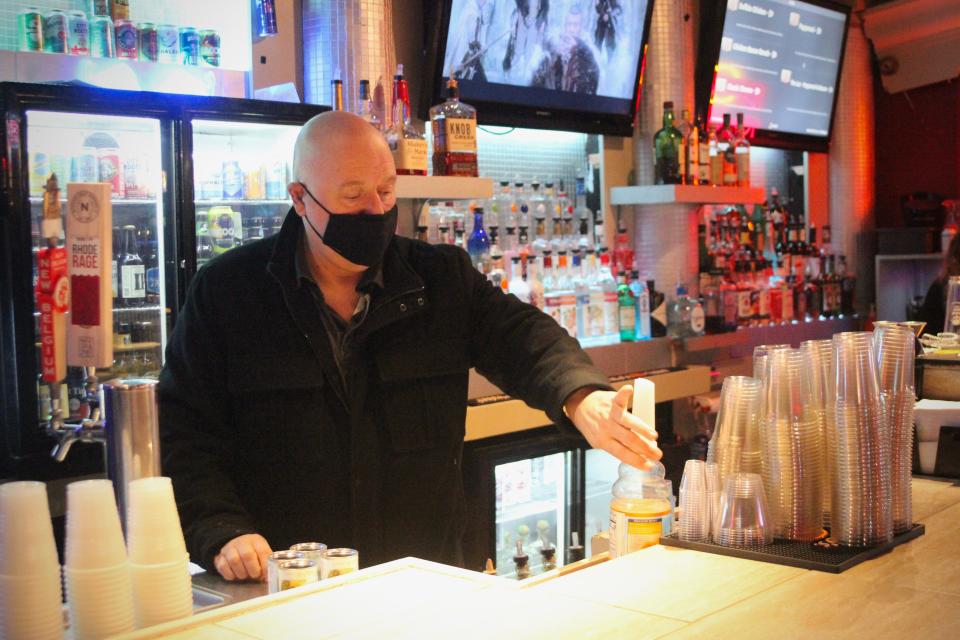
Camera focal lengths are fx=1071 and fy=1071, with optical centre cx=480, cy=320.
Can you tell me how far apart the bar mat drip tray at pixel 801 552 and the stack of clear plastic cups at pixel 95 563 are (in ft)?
3.03

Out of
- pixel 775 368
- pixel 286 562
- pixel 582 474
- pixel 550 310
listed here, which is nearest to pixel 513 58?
pixel 550 310

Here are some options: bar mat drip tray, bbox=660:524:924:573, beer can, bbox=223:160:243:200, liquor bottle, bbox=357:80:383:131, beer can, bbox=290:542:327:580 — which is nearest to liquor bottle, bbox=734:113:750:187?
liquor bottle, bbox=357:80:383:131

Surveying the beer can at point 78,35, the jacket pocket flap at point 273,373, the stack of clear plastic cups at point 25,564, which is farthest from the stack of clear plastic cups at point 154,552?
the beer can at point 78,35

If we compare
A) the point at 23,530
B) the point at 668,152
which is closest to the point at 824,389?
the point at 23,530

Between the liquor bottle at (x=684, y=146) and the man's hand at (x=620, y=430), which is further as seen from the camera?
the liquor bottle at (x=684, y=146)

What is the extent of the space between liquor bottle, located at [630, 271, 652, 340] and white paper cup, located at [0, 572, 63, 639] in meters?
3.84

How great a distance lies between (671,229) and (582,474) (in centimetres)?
142

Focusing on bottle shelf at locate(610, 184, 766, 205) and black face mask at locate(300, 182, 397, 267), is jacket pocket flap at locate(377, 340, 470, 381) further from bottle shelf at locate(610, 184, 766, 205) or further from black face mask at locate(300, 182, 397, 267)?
bottle shelf at locate(610, 184, 766, 205)

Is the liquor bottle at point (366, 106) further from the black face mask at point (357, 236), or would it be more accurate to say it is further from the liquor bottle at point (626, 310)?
the liquor bottle at point (626, 310)

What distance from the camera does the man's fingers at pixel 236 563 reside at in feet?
6.55

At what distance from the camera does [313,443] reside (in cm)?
238

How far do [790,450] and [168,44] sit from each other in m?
2.54

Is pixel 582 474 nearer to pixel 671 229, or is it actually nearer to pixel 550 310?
pixel 550 310

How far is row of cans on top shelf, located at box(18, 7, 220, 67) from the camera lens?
3.28 meters
